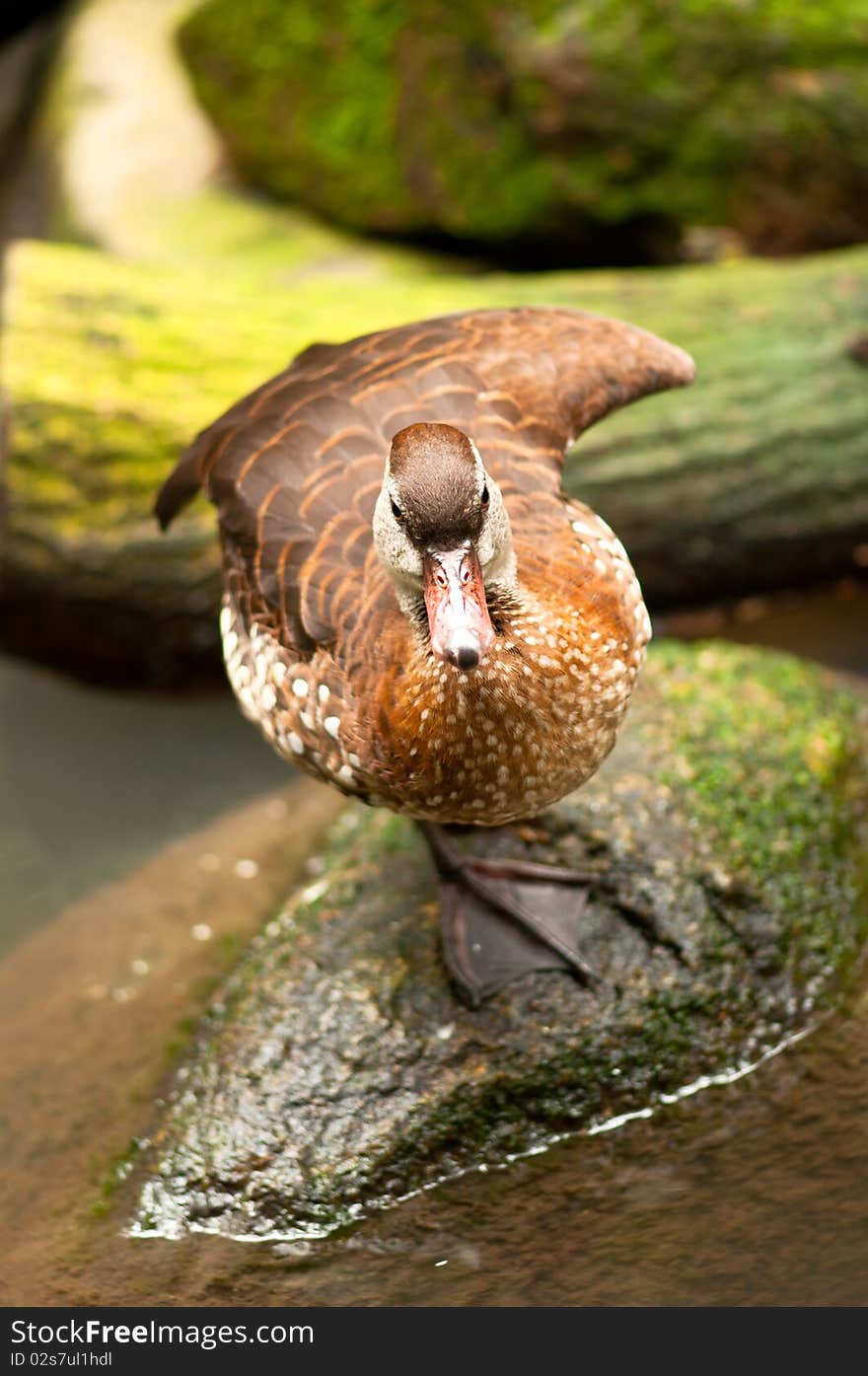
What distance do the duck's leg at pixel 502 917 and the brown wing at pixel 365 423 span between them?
2.75 feet

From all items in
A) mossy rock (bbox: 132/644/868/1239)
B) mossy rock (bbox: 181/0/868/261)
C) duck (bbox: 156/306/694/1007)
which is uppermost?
mossy rock (bbox: 181/0/868/261)

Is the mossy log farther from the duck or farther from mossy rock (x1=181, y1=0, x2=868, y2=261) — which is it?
the duck

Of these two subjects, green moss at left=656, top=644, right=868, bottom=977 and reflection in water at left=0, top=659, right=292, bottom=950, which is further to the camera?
reflection in water at left=0, top=659, right=292, bottom=950

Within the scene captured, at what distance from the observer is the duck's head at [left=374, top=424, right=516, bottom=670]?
8.80 feet

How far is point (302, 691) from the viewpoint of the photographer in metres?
3.37

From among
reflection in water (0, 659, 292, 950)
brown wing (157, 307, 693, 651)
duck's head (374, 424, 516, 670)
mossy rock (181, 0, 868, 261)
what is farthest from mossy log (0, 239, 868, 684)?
duck's head (374, 424, 516, 670)

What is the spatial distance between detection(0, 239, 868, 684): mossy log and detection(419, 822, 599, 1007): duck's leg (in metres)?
1.87

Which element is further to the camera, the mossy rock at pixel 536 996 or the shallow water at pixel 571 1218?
the mossy rock at pixel 536 996

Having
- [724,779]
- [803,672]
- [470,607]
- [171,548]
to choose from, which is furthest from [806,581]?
[470,607]

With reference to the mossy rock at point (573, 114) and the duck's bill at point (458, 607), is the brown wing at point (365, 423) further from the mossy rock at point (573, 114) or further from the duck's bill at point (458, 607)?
the mossy rock at point (573, 114)

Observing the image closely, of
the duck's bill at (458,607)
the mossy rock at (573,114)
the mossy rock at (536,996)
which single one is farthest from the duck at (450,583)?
the mossy rock at (573,114)

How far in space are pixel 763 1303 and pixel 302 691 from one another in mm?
1664

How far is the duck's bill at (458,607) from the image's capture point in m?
2.64
